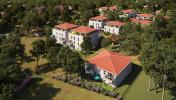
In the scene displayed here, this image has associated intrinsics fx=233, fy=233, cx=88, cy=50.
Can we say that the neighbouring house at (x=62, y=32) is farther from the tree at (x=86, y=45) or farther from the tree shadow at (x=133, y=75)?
the tree shadow at (x=133, y=75)

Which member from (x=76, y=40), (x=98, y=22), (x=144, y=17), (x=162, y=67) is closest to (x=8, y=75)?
(x=162, y=67)

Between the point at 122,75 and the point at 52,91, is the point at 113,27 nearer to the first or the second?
the point at 122,75

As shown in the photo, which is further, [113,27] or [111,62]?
[113,27]

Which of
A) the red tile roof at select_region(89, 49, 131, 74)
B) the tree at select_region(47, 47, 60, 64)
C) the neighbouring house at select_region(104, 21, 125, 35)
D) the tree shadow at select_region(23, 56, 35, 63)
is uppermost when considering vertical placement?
the neighbouring house at select_region(104, 21, 125, 35)

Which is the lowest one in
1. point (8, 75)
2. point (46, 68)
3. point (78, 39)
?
point (46, 68)

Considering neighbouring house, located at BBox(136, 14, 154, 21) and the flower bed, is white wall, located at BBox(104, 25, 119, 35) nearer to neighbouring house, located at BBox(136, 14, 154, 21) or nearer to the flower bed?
neighbouring house, located at BBox(136, 14, 154, 21)

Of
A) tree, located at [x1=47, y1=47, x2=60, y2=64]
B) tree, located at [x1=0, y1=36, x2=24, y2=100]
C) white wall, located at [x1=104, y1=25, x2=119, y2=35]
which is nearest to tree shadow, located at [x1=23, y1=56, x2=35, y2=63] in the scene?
tree, located at [x1=0, y1=36, x2=24, y2=100]

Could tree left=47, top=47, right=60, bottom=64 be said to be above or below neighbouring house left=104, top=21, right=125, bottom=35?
below
